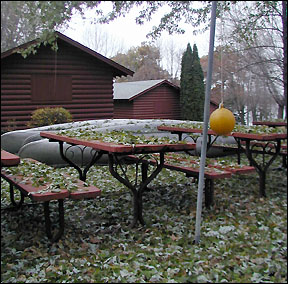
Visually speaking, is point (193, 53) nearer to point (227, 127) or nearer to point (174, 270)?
point (227, 127)

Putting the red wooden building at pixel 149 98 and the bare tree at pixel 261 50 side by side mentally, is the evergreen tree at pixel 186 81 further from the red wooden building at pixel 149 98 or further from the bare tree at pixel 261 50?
the bare tree at pixel 261 50

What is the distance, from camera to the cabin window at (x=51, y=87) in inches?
181

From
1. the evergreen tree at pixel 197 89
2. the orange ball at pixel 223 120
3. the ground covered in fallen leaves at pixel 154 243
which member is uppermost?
the evergreen tree at pixel 197 89

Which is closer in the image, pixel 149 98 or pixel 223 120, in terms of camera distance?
pixel 223 120

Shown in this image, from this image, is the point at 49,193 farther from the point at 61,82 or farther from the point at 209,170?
the point at 61,82

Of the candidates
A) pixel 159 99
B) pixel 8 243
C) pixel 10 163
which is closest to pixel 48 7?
pixel 10 163

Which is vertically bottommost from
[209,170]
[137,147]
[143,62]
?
[209,170]

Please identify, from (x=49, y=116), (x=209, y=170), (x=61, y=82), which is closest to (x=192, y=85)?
(x=209, y=170)

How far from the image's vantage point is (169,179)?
4.34 metres

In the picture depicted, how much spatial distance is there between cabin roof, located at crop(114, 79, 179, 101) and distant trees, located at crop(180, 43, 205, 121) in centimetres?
13

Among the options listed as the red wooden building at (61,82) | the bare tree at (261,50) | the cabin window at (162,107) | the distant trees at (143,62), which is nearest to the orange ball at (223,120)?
the bare tree at (261,50)

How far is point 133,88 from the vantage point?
3.93 meters

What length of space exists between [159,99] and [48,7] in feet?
9.39

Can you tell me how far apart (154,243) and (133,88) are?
2.06 m
